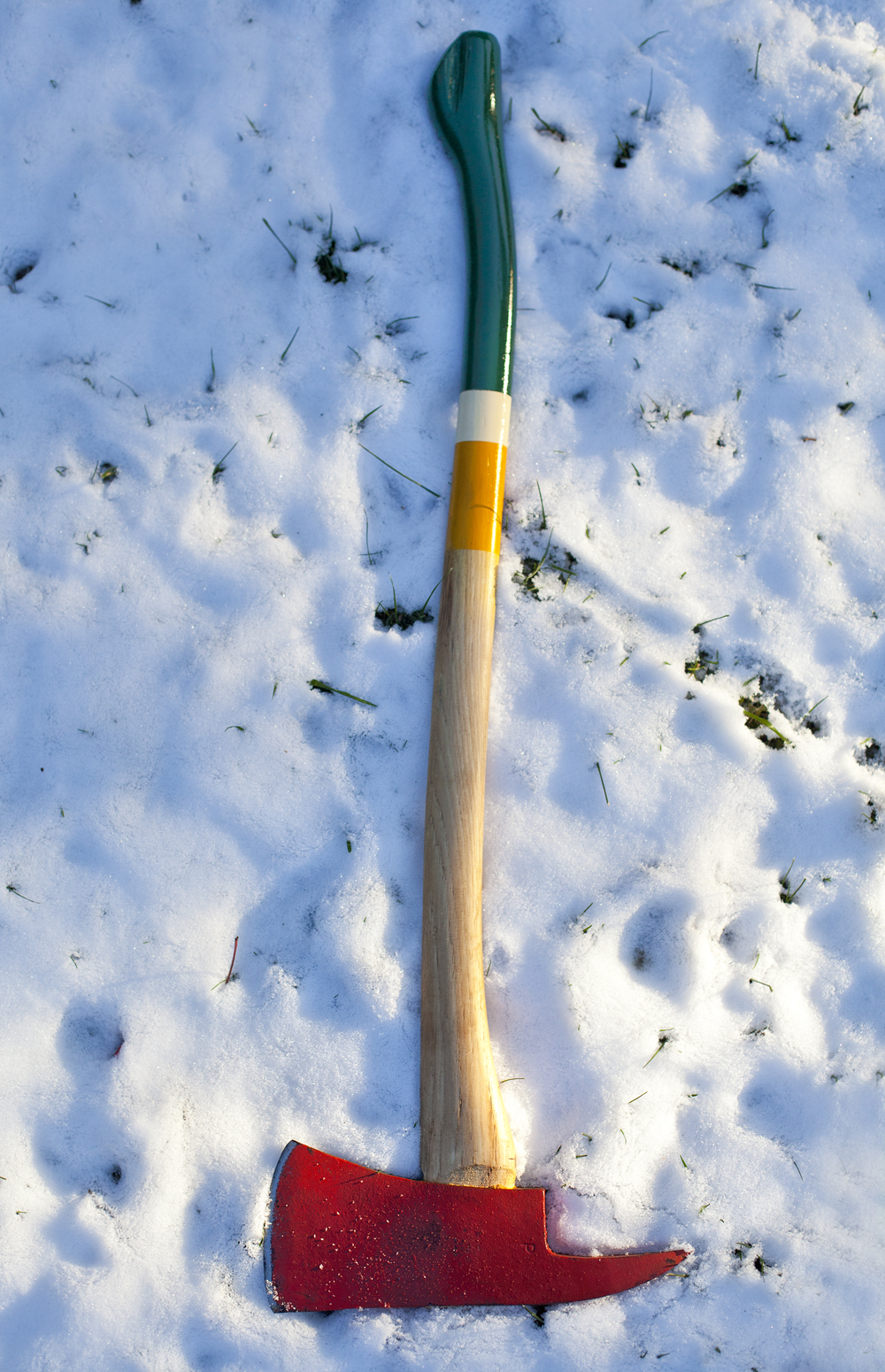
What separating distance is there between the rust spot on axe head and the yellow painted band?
1.25 meters

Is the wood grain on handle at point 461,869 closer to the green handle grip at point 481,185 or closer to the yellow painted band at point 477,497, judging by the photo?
the yellow painted band at point 477,497

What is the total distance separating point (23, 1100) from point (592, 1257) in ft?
3.78

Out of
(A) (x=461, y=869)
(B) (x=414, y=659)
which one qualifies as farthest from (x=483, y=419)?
(A) (x=461, y=869)

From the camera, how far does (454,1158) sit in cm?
157

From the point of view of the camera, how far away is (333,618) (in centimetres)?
185

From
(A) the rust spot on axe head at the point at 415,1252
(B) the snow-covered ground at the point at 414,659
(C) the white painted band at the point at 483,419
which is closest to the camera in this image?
(A) the rust spot on axe head at the point at 415,1252

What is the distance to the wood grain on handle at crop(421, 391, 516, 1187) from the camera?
158cm

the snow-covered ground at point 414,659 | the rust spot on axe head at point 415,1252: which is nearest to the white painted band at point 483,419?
the snow-covered ground at point 414,659

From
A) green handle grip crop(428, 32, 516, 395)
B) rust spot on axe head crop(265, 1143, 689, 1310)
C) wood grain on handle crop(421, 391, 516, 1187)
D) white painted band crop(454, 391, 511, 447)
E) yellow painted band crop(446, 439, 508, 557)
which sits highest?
green handle grip crop(428, 32, 516, 395)

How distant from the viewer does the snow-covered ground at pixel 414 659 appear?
5.46 feet

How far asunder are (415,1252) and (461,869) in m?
0.70

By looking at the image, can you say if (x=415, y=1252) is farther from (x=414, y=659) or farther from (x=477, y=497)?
(x=477, y=497)

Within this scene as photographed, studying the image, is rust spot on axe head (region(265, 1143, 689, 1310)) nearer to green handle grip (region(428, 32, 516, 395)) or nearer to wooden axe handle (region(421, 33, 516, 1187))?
wooden axe handle (region(421, 33, 516, 1187))

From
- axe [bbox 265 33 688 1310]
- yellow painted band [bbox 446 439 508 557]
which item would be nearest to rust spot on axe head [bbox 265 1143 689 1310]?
axe [bbox 265 33 688 1310]
